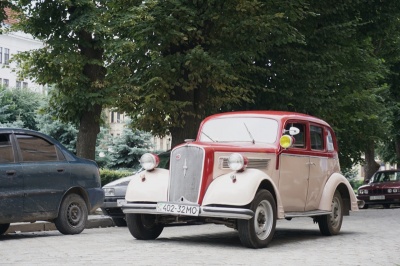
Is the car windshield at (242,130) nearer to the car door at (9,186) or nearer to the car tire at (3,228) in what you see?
the car door at (9,186)

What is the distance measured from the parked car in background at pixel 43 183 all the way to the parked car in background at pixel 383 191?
876 inches

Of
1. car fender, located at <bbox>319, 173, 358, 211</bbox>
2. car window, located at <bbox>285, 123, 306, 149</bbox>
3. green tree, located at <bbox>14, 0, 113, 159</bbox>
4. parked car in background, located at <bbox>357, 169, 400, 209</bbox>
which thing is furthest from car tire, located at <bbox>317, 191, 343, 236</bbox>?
parked car in background, located at <bbox>357, 169, 400, 209</bbox>

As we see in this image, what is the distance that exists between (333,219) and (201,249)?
156 inches

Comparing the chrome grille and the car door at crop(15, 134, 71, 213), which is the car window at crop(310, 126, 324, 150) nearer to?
the chrome grille

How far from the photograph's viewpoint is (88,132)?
77.5ft

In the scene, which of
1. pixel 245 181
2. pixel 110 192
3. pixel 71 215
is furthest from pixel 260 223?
pixel 110 192

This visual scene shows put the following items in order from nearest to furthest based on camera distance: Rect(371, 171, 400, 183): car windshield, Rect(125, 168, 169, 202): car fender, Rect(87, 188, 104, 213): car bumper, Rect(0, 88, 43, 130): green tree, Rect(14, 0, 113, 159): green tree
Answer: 1. Rect(125, 168, 169, 202): car fender
2. Rect(87, 188, 104, 213): car bumper
3. Rect(14, 0, 113, 159): green tree
4. Rect(371, 171, 400, 183): car windshield
5. Rect(0, 88, 43, 130): green tree

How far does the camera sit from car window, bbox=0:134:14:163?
14266mm

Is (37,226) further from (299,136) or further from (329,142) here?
(329,142)

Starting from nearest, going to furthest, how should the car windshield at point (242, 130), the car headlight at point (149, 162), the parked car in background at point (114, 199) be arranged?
1. the car headlight at point (149, 162)
2. the car windshield at point (242, 130)
3. the parked car in background at point (114, 199)

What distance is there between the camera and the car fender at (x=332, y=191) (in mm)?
14836

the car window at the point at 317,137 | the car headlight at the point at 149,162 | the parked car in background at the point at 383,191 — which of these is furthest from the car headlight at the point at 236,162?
the parked car in background at the point at 383,191

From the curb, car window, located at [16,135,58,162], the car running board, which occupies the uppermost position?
car window, located at [16,135,58,162]

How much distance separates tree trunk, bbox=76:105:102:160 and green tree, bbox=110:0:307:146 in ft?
2.98
